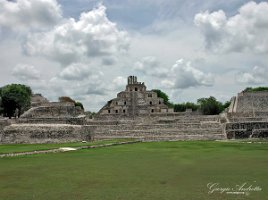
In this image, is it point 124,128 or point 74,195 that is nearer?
point 74,195

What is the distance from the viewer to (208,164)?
54.0 feet

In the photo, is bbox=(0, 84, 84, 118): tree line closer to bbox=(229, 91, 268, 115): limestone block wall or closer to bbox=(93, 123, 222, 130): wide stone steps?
bbox=(93, 123, 222, 130): wide stone steps

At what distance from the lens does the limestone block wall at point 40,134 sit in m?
37.2

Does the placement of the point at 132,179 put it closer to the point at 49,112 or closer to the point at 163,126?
the point at 163,126

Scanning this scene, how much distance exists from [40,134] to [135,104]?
21533 millimetres

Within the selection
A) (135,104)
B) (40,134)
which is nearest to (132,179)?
(40,134)

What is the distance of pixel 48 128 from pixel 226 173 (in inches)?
1071

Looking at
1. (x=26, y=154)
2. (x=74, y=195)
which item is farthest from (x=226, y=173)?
(x=26, y=154)

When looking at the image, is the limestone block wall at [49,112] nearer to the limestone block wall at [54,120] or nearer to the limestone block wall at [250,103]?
the limestone block wall at [54,120]

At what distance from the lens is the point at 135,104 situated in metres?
56.8

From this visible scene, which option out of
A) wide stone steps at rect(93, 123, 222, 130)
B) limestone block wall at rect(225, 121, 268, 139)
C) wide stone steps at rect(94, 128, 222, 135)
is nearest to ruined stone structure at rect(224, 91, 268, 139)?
limestone block wall at rect(225, 121, 268, 139)

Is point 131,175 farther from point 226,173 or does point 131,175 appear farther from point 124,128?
point 124,128

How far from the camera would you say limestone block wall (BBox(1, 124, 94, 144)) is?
122 feet

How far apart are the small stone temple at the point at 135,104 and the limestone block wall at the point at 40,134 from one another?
1599cm
